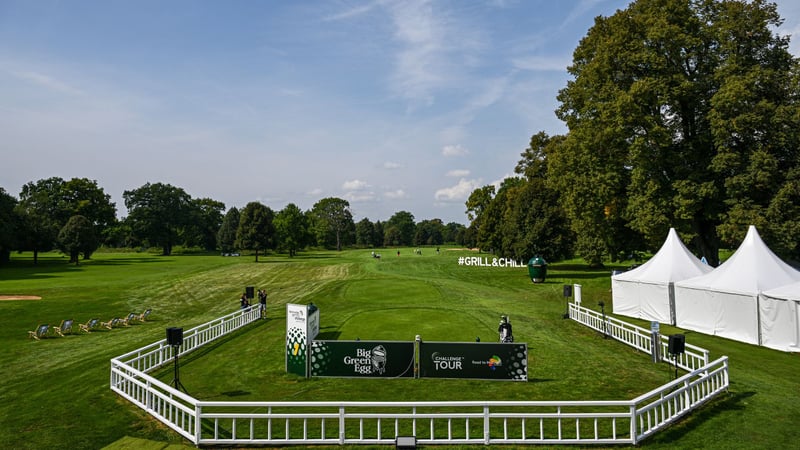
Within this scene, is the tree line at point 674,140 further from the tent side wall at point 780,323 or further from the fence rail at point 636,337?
the fence rail at point 636,337

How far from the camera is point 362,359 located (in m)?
15.0

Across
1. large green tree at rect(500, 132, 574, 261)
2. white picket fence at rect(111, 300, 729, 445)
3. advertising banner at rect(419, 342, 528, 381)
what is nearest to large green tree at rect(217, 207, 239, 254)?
large green tree at rect(500, 132, 574, 261)

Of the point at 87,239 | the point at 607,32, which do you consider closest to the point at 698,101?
the point at 607,32

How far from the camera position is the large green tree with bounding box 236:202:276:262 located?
7600 centimetres

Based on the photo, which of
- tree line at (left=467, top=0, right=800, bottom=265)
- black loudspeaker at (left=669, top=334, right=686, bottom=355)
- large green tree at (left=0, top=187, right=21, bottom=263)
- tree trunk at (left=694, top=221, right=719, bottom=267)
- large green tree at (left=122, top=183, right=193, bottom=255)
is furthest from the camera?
large green tree at (left=122, top=183, right=193, bottom=255)

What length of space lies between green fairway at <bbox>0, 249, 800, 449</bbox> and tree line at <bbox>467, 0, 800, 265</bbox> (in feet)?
27.2

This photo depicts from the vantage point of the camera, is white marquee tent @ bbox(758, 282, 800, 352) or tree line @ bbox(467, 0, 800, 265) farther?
tree line @ bbox(467, 0, 800, 265)

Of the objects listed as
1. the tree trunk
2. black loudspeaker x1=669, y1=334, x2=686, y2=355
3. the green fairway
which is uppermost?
the tree trunk

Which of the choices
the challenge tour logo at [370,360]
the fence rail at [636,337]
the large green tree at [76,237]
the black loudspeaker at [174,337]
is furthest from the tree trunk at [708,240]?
the large green tree at [76,237]

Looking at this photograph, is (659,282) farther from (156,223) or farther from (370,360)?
(156,223)

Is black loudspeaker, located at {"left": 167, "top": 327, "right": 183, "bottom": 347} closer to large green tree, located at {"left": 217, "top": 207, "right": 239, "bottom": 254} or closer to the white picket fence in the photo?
the white picket fence

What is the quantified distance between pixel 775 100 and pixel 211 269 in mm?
60007

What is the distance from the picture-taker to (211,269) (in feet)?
192

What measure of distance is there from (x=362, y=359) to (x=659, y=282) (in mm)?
19572
